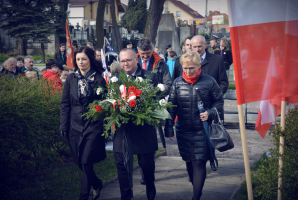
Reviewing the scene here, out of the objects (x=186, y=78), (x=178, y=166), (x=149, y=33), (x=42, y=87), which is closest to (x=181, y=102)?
(x=186, y=78)

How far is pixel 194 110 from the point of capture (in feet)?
14.1

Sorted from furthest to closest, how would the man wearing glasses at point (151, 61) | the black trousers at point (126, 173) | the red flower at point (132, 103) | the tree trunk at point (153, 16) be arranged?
the tree trunk at point (153, 16) → the man wearing glasses at point (151, 61) → the black trousers at point (126, 173) → the red flower at point (132, 103)

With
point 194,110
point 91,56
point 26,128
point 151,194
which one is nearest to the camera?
point 194,110

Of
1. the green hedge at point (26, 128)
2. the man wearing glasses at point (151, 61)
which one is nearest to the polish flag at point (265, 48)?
the man wearing glasses at point (151, 61)

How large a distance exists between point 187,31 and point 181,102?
26630mm

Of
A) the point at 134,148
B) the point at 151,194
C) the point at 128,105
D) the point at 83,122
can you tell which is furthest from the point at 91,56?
the point at 151,194

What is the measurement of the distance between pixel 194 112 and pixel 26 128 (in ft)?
8.28

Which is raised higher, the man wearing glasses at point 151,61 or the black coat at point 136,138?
the man wearing glasses at point 151,61

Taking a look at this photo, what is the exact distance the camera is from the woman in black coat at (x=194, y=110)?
4.27 metres

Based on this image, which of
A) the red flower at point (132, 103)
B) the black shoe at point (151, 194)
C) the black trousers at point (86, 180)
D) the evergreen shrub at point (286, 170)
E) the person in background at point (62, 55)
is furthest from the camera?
the person in background at point (62, 55)

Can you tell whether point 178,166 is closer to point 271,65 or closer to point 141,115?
point 141,115

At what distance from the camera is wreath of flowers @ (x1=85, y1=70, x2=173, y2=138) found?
3.96 m

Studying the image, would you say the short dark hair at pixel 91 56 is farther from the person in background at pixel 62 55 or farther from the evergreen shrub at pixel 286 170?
the person in background at pixel 62 55

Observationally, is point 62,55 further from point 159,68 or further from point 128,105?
point 128,105
